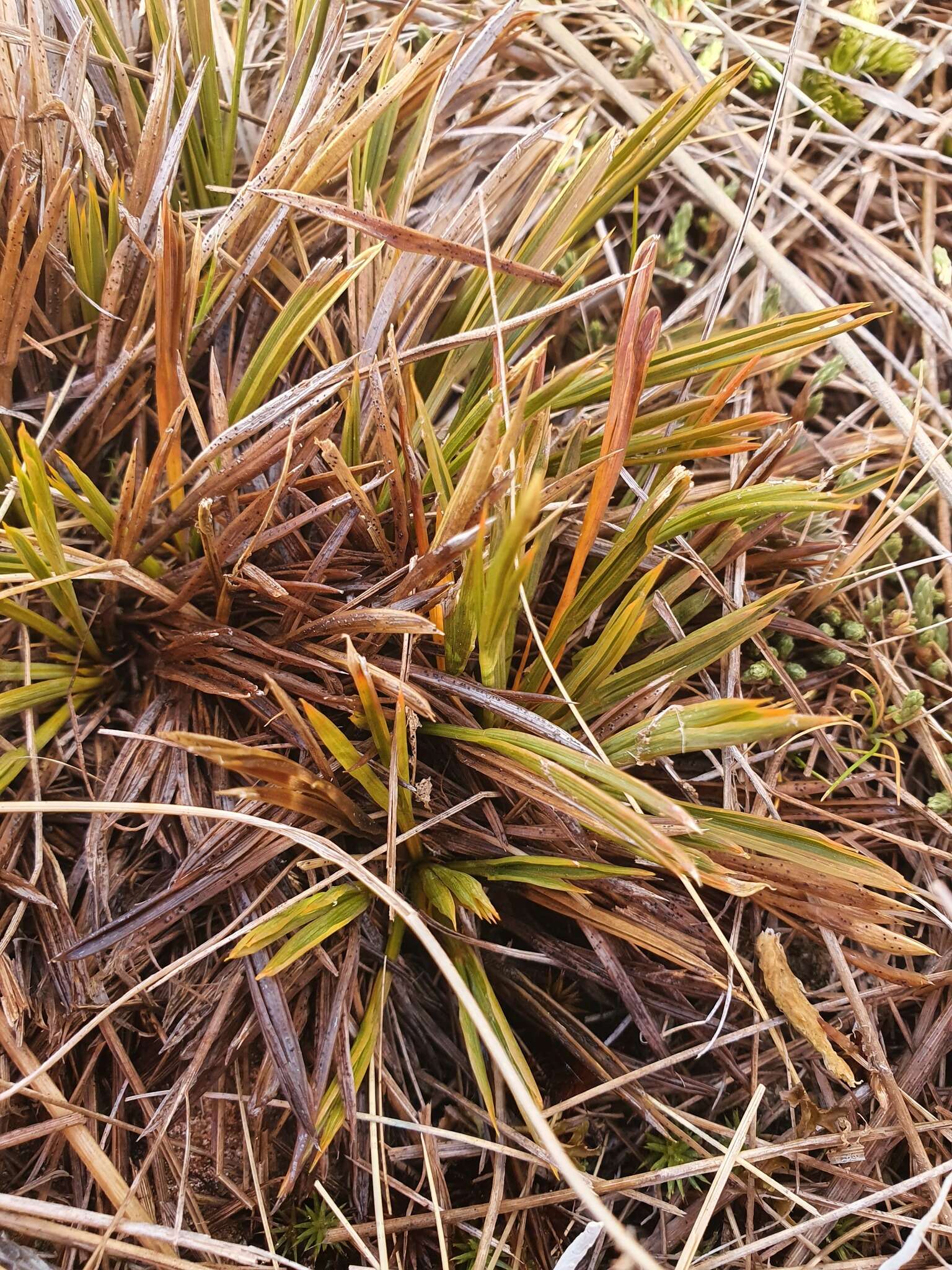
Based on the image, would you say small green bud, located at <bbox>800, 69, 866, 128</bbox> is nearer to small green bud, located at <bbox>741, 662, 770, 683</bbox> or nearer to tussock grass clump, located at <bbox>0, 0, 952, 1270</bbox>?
tussock grass clump, located at <bbox>0, 0, 952, 1270</bbox>

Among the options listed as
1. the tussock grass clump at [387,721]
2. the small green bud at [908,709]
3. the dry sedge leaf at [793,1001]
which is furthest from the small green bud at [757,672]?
the dry sedge leaf at [793,1001]

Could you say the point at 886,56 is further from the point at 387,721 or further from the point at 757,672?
the point at 387,721

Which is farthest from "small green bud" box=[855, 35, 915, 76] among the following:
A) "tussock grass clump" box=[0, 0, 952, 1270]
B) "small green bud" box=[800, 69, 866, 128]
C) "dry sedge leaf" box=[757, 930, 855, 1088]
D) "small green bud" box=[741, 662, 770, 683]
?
"dry sedge leaf" box=[757, 930, 855, 1088]

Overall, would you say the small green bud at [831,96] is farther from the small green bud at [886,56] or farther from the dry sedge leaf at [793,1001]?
the dry sedge leaf at [793,1001]

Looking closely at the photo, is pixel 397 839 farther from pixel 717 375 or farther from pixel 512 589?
pixel 717 375

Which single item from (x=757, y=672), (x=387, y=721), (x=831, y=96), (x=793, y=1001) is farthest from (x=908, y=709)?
(x=831, y=96)

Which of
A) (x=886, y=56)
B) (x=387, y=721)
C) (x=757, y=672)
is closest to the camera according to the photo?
(x=387, y=721)

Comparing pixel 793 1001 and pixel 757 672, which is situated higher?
pixel 757 672
